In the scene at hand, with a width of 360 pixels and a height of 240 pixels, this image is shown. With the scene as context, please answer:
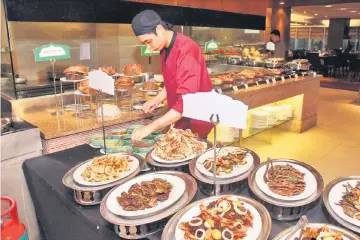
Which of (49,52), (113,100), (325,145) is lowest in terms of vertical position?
(325,145)

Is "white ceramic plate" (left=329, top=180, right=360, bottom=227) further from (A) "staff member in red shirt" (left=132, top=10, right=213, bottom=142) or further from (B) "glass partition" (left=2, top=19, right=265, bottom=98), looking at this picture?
(B) "glass partition" (left=2, top=19, right=265, bottom=98)

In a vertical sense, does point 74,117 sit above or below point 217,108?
below

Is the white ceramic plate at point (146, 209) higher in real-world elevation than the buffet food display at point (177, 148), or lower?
lower

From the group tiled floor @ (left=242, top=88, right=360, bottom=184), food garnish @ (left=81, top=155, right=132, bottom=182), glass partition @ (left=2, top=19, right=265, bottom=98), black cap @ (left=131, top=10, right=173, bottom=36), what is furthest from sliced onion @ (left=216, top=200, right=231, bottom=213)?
glass partition @ (left=2, top=19, right=265, bottom=98)

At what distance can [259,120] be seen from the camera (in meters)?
3.96

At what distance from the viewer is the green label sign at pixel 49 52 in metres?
2.57

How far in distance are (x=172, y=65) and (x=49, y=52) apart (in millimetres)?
1156

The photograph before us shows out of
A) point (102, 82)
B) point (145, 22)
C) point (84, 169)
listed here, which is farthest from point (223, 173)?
point (145, 22)

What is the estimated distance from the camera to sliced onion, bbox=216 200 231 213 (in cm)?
120

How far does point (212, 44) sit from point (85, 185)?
4.08 meters

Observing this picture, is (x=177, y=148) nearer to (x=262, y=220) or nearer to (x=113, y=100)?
(x=262, y=220)

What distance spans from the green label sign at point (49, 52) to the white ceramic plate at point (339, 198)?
237 centimetres

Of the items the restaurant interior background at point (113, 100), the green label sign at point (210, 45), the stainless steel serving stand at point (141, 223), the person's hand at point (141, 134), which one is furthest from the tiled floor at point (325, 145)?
the stainless steel serving stand at point (141, 223)

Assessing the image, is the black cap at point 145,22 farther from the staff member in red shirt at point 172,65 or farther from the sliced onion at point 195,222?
the sliced onion at point 195,222
